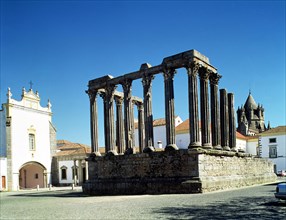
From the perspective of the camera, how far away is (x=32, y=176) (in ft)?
148

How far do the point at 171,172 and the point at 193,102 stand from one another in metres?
4.09

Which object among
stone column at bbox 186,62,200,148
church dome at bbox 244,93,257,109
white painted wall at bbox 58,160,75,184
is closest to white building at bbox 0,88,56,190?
white painted wall at bbox 58,160,75,184

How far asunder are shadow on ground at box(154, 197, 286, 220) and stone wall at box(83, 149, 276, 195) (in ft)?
20.8

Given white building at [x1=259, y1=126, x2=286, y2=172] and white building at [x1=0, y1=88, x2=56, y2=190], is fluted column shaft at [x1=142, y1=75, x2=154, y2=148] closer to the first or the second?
white building at [x1=0, y1=88, x2=56, y2=190]

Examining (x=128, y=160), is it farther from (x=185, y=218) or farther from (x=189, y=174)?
(x=185, y=218)

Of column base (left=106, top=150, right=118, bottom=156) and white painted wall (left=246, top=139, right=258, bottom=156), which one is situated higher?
column base (left=106, top=150, right=118, bottom=156)

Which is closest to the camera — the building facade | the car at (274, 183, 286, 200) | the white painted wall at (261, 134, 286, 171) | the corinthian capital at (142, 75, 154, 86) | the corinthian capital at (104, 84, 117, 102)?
the car at (274, 183, 286, 200)

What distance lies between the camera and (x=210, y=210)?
11828mm

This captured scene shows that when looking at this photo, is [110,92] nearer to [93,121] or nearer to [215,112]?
[93,121]

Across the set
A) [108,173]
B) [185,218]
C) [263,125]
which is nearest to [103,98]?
[108,173]

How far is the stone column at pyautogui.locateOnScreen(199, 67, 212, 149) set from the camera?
22481mm

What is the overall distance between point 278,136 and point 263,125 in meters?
42.6

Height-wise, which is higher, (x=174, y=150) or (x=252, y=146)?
(x=174, y=150)

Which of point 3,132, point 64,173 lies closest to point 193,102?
point 3,132
